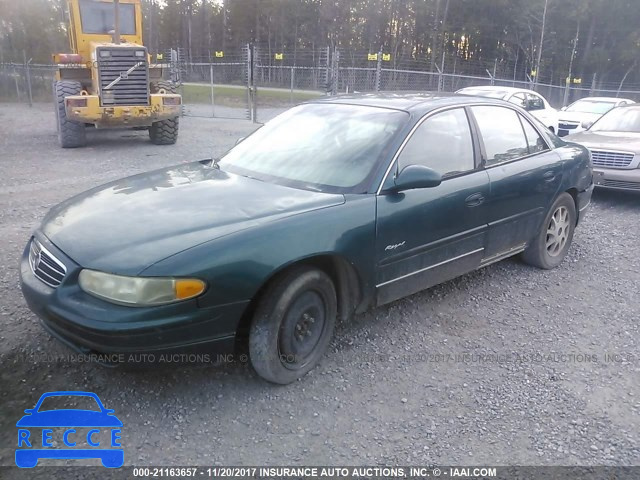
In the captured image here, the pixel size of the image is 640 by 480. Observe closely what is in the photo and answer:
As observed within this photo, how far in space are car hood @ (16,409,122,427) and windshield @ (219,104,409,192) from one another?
5.67 ft

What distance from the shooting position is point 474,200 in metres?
3.96

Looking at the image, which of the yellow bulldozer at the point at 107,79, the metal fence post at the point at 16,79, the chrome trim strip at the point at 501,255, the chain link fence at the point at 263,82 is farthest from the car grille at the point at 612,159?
the metal fence post at the point at 16,79

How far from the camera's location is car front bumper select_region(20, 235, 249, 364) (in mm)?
2545

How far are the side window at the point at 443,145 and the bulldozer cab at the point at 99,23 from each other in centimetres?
999

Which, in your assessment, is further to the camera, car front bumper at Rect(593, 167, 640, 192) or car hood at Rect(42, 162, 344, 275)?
car front bumper at Rect(593, 167, 640, 192)

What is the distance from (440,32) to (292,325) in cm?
4641

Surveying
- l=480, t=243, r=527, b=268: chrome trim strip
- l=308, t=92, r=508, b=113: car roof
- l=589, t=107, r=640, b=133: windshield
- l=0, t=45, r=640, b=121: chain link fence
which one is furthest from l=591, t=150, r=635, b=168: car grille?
l=0, t=45, r=640, b=121: chain link fence

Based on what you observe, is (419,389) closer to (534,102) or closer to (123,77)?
(123,77)

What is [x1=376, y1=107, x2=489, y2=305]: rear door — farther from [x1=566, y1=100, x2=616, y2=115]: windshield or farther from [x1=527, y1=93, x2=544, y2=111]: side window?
[x1=566, y1=100, x2=616, y2=115]: windshield

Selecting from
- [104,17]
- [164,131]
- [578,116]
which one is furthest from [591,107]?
[104,17]

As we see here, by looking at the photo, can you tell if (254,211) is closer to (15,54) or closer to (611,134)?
(611,134)

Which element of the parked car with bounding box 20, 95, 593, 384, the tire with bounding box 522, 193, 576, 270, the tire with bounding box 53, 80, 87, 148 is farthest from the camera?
the tire with bounding box 53, 80, 87, 148

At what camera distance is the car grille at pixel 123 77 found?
11148mm

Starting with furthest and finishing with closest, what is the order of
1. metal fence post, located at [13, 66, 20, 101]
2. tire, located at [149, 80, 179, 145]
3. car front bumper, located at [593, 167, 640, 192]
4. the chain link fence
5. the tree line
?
the tree line < metal fence post, located at [13, 66, 20, 101] < the chain link fence < tire, located at [149, 80, 179, 145] < car front bumper, located at [593, 167, 640, 192]
